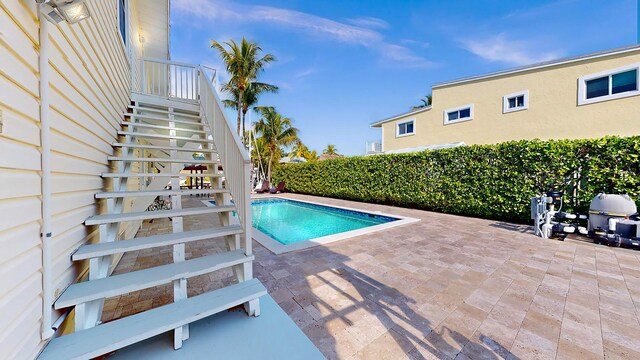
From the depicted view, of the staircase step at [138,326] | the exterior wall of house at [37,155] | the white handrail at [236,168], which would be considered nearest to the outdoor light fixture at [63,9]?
the exterior wall of house at [37,155]

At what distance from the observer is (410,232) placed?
5.43 meters

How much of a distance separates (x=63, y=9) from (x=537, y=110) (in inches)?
501

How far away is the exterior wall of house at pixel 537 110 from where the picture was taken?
7.57 meters

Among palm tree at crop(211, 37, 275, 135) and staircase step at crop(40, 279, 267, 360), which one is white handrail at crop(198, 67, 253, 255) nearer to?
staircase step at crop(40, 279, 267, 360)

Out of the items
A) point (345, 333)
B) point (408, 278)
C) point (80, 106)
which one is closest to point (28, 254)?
point (80, 106)

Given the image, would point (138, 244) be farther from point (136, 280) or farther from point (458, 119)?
point (458, 119)

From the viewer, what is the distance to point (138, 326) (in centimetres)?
Result: 173

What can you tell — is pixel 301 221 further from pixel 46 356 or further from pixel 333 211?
pixel 46 356

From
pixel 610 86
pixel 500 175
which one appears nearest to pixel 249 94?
pixel 500 175

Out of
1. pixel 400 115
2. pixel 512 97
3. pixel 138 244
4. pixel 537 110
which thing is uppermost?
pixel 400 115

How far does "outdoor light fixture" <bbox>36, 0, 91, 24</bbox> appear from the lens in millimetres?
1411

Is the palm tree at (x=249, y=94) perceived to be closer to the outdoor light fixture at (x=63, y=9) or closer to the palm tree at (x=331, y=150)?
the outdoor light fixture at (x=63, y=9)

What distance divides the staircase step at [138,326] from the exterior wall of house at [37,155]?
0.49 feet

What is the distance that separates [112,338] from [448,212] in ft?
27.9
